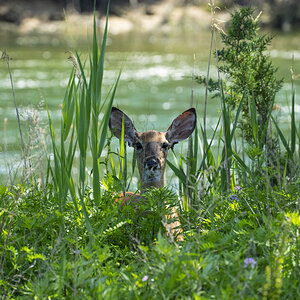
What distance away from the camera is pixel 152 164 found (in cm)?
478

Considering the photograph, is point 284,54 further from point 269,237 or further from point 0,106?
point 269,237

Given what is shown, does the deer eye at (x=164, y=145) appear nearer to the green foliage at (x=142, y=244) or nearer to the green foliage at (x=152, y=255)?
the green foliage at (x=142, y=244)

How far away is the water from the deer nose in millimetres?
3695

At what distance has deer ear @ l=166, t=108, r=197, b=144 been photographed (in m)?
5.02

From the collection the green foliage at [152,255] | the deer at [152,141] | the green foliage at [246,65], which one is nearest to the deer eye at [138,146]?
the deer at [152,141]

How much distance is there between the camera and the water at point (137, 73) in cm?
1207

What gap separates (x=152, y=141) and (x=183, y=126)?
32cm

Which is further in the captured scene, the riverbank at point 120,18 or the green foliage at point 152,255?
the riverbank at point 120,18

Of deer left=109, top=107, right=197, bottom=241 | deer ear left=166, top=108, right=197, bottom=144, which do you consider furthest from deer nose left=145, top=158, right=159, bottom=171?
deer ear left=166, top=108, right=197, bottom=144

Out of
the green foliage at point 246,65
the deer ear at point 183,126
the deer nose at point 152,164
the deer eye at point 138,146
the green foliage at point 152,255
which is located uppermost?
the green foliage at point 246,65

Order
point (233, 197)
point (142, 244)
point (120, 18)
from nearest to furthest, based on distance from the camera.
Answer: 1. point (142, 244)
2. point (233, 197)
3. point (120, 18)

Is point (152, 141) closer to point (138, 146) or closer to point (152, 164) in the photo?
point (138, 146)

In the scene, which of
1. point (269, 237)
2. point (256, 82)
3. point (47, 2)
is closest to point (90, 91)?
point (269, 237)

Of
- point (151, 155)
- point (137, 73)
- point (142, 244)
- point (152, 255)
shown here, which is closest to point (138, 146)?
point (151, 155)
